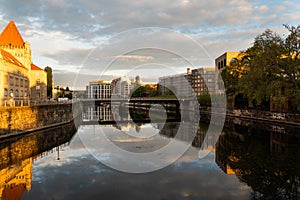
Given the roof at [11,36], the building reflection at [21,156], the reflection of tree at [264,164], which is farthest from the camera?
the roof at [11,36]

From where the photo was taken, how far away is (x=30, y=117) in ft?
103

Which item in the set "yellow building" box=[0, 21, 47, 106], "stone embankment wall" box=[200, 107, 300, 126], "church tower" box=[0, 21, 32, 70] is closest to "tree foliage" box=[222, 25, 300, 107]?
"stone embankment wall" box=[200, 107, 300, 126]

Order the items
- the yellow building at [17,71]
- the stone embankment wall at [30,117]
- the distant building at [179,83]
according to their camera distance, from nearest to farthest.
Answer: the stone embankment wall at [30,117] < the yellow building at [17,71] < the distant building at [179,83]

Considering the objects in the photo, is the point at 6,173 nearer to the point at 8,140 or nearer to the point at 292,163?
the point at 8,140

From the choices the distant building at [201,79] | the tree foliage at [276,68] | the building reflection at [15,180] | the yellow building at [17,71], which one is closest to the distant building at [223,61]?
the tree foliage at [276,68]

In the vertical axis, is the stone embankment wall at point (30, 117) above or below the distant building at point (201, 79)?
below

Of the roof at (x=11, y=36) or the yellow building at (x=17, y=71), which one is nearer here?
the yellow building at (x=17, y=71)

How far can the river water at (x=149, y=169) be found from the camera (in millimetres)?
13562

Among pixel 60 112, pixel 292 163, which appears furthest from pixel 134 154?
pixel 60 112

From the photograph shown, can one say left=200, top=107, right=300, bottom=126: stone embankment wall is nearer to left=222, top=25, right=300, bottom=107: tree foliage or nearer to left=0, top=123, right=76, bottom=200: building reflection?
left=222, top=25, right=300, bottom=107: tree foliage

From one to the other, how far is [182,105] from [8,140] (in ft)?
218

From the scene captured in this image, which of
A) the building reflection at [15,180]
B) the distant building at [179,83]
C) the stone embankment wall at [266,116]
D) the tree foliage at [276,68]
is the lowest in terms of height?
the building reflection at [15,180]

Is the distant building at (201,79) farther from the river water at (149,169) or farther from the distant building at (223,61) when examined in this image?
the river water at (149,169)

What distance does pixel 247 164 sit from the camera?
61.4ft
